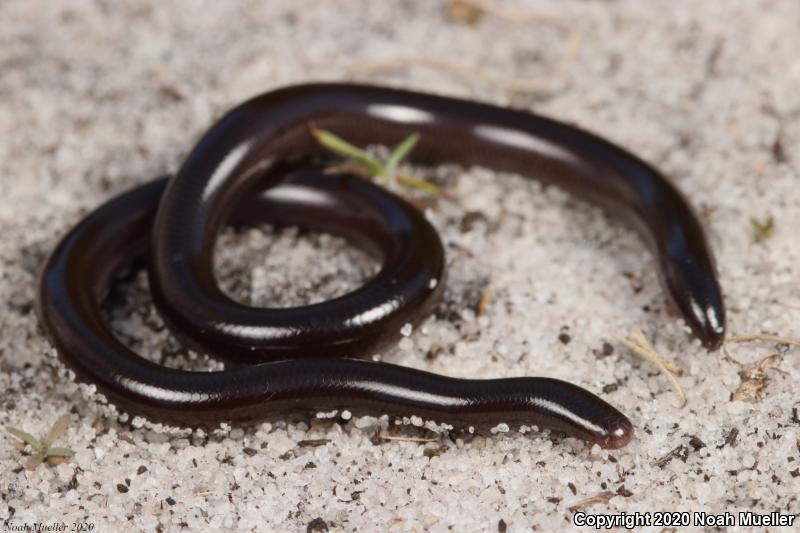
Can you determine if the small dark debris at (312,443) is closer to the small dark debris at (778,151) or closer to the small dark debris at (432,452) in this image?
the small dark debris at (432,452)

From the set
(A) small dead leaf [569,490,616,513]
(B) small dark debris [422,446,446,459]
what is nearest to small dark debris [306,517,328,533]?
(B) small dark debris [422,446,446,459]

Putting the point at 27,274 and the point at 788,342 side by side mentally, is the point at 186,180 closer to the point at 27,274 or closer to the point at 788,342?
the point at 27,274

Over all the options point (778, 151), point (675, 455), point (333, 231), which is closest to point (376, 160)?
point (333, 231)

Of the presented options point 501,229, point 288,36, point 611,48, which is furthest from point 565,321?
point 288,36

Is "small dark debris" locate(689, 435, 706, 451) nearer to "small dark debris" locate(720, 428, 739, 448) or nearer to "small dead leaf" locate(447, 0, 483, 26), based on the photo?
"small dark debris" locate(720, 428, 739, 448)

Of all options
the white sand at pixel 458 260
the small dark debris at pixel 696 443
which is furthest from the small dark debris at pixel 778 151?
the small dark debris at pixel 696 443

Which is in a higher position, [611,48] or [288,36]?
[611,48]
